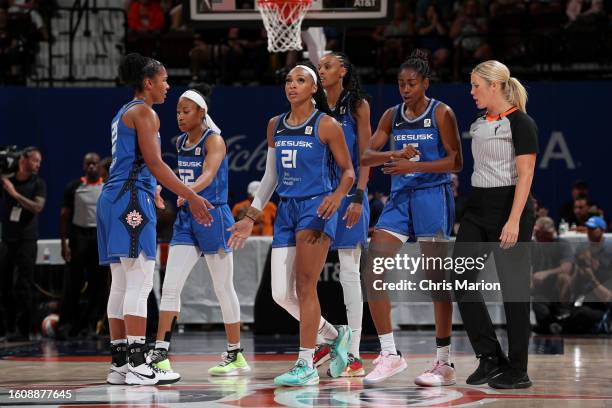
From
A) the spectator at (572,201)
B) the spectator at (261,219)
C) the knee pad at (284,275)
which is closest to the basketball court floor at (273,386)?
the knee pad at (284,275)

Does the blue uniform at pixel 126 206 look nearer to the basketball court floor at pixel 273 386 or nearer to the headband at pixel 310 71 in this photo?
the basketball court floor at pixel 273 386

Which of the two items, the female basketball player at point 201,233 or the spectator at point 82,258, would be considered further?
the spectator at point 82,258

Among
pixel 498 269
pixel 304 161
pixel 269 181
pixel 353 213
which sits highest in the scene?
pixel 304 161

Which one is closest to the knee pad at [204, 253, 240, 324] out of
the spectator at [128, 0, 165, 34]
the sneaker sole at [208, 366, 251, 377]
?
the sneaker sole at [208, 366, 251, 377]

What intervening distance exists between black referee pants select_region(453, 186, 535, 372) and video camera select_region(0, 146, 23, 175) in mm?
6702

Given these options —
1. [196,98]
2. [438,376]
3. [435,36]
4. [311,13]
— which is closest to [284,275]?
[438,376]

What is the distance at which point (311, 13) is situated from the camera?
35.8ft

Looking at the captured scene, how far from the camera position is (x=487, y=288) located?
8688 mm

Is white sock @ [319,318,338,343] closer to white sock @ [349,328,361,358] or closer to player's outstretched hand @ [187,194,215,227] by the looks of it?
white sock @ [349,328,361,358]

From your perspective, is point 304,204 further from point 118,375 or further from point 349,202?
point 118,375

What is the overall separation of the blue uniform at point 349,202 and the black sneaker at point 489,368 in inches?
52.9

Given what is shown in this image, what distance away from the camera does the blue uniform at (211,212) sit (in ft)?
25.9

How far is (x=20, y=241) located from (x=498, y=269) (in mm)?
6586

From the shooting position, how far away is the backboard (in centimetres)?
1094
